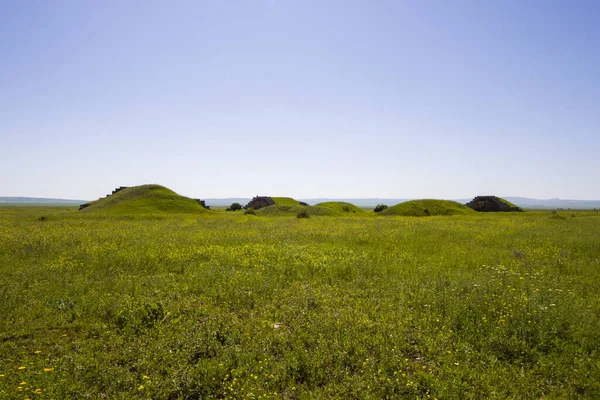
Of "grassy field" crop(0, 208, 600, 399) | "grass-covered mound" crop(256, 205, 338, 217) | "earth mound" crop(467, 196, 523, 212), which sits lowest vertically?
"grassy field" crop(0, 208, 600, 399)

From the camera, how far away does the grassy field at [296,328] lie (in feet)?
19.6

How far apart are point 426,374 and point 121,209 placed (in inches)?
2657

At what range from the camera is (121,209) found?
204 ft

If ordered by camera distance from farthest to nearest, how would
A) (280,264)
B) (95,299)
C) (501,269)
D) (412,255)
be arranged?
(412,255)
(280,264)
(501,269)
(95,299)

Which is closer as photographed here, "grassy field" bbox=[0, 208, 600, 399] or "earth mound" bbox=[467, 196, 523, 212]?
"grassy field" bbox=[0, 208, 600, 399]

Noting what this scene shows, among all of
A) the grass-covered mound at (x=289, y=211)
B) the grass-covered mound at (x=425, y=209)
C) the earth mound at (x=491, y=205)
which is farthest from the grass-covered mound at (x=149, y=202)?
the earth mound at (x=491, y=205)

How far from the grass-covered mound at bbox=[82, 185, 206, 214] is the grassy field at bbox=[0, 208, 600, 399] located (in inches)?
2023

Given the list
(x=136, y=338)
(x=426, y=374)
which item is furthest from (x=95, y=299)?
(x=426, y=374)

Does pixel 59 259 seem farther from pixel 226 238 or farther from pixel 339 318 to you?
pixel 339 318

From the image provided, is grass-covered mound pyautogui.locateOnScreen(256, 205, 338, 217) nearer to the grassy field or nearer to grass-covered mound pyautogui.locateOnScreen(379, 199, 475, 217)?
grass-covered mound pyautogui.locateOnScreen(379, 199, 475, 217)

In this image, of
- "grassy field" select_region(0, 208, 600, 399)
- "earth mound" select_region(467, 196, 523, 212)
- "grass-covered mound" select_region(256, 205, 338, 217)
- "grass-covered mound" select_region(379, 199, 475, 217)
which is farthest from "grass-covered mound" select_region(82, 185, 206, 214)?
"earth mound" select_region(467, 196, 523, 212)

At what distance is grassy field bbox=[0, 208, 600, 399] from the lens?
5969 millimetres

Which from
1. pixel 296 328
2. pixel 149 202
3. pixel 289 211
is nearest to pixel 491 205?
pixel 289 211

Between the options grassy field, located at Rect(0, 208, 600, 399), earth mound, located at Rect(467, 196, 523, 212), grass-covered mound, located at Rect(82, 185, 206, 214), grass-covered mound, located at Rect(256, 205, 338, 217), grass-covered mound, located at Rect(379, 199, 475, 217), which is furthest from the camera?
earth mound, located at Rect(467, 196, 523, 212)
